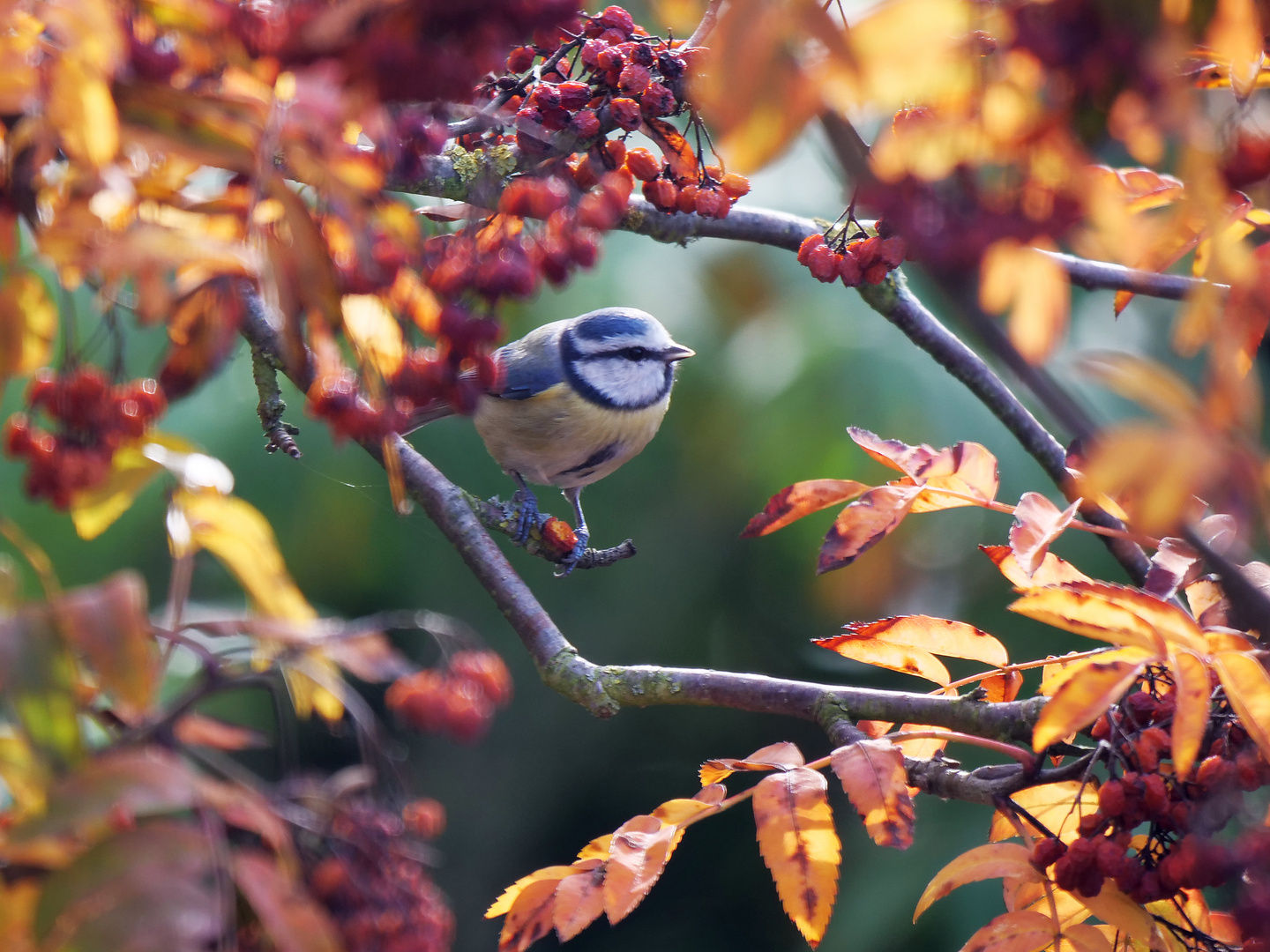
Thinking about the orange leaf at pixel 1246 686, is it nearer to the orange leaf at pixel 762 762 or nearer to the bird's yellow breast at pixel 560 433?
the orange leaf at pixel 762 762

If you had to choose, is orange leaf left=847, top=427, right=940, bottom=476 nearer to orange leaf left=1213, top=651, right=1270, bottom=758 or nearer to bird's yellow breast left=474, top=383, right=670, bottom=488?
orange leaf left=1213, top=651, right=1270, bottom=758

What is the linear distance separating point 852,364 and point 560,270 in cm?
171

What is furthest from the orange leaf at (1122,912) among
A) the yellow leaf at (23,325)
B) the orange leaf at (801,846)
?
the yellow leaf at (23,325)

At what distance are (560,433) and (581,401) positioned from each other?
1.9 inches

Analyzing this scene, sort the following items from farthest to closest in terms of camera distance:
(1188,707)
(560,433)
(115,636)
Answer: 1. (560,433)
2. (1188,707)
3. (115,636)

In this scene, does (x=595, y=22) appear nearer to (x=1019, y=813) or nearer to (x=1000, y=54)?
(x=1000, y=54)

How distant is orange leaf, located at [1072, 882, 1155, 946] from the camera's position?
435mm

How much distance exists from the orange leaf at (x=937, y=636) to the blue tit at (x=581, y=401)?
2.41ft

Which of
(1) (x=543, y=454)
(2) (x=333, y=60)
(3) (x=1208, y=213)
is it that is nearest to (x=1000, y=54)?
(3) (x=1208, y=213)

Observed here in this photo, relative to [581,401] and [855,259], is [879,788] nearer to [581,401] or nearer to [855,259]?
[855,259]

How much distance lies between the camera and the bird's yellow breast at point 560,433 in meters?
1.26

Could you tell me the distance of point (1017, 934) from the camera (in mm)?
446

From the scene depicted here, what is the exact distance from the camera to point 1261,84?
45cm

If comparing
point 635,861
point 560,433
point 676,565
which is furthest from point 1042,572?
point 676,565
